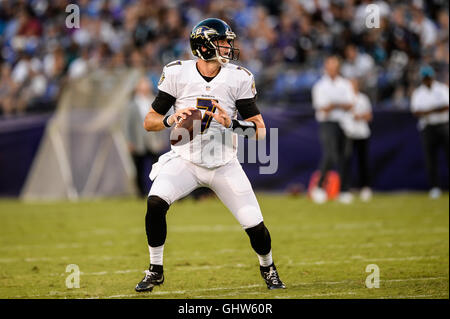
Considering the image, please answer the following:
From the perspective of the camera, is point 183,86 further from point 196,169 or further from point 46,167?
point 46,167

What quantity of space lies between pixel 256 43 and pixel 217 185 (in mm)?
11110

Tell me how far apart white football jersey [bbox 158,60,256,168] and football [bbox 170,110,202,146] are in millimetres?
53

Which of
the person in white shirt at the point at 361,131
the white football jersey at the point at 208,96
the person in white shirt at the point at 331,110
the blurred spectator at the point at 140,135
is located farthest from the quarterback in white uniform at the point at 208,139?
the person in white shirt at the point at 361,131

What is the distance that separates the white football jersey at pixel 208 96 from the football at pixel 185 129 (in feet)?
0.17

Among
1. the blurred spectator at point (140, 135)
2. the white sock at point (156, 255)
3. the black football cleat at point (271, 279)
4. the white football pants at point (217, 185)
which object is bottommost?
the black football cleat at point (271, 279)

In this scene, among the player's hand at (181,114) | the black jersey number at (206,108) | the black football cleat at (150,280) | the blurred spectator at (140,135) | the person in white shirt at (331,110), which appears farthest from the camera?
the blurred spectator at (140,135)

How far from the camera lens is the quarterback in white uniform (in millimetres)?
5723

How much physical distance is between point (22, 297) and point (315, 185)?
8.28 metres

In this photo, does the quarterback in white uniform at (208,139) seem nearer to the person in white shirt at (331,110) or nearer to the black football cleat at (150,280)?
the black football cleat at (150,280)

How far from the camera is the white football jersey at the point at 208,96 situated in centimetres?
575

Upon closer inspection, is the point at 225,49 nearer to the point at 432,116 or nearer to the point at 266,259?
the point at 266,259

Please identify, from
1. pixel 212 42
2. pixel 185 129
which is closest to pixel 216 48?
pixel 212 42

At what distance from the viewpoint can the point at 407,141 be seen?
47.4ft

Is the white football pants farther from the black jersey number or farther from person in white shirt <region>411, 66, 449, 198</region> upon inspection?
person in white shirt <region>411, 66, 449, 198</region>
